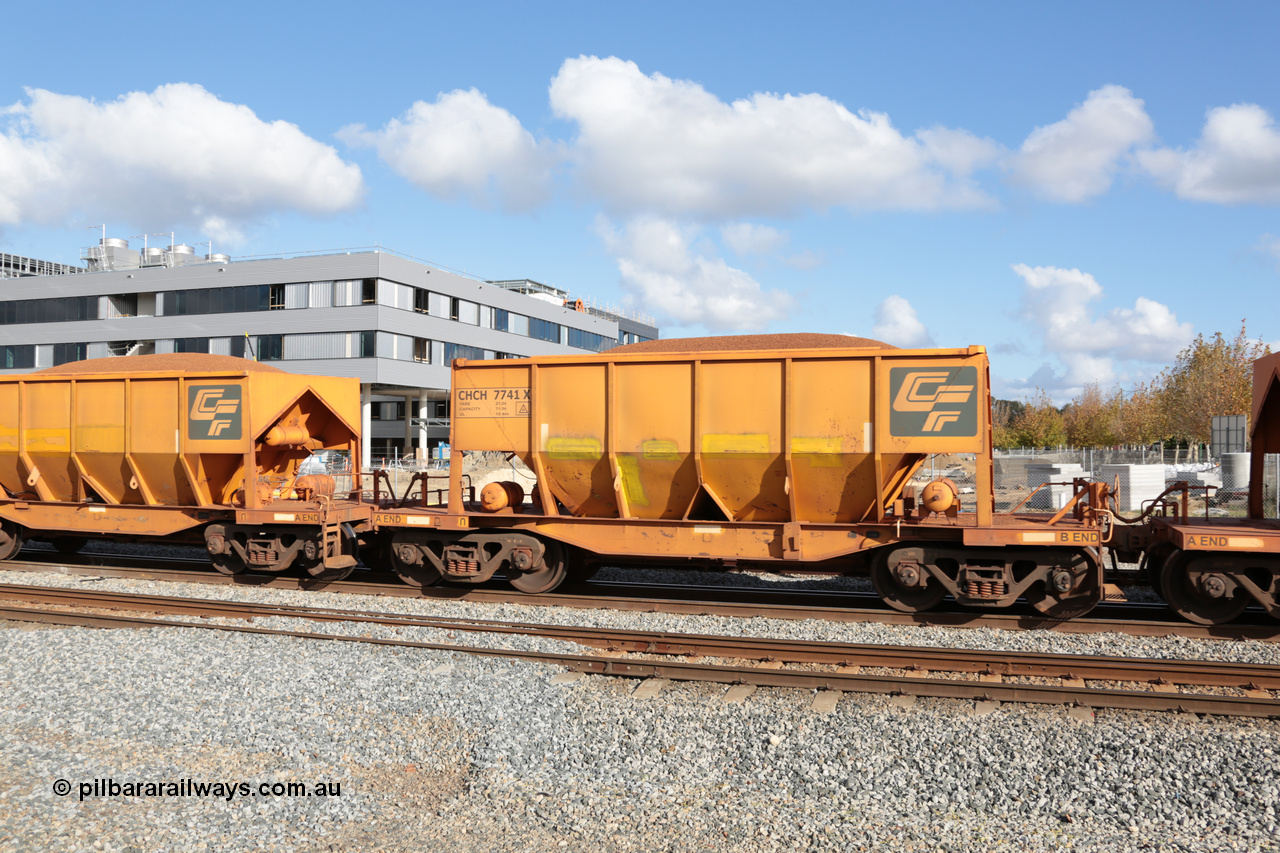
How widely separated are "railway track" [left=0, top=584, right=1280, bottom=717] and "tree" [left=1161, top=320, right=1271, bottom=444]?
37.3m

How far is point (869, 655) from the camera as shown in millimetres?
8250

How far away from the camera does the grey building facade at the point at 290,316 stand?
46781 millimetres

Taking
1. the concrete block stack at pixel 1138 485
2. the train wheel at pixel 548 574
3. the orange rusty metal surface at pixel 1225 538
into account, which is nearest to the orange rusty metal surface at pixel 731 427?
the train wheel at pixel 548 574

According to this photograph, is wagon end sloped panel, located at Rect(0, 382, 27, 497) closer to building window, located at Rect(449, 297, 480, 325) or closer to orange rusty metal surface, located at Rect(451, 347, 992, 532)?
orange rusty metal surface, located at Rect(451, 347, 992, 532)

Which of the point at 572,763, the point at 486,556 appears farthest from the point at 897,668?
the point at 486,556

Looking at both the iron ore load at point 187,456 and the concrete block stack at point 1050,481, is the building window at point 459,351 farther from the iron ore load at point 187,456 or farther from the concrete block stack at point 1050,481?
the iron ore load at point 187,456

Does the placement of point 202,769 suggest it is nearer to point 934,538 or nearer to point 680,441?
point 680,441

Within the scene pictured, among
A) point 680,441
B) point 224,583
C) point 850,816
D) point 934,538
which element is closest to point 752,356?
point 680,441

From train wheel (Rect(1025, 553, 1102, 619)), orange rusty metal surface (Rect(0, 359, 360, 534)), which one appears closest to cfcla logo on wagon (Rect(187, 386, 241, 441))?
orange rusty metal surface (Rect(0, 359, 360, 534))

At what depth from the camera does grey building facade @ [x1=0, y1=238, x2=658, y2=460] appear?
46.8 meters

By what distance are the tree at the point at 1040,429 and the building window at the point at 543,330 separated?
38.9 metres

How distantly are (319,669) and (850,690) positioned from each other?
17.3 ft

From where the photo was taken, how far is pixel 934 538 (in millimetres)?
9766

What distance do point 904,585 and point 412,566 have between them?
276 inches
